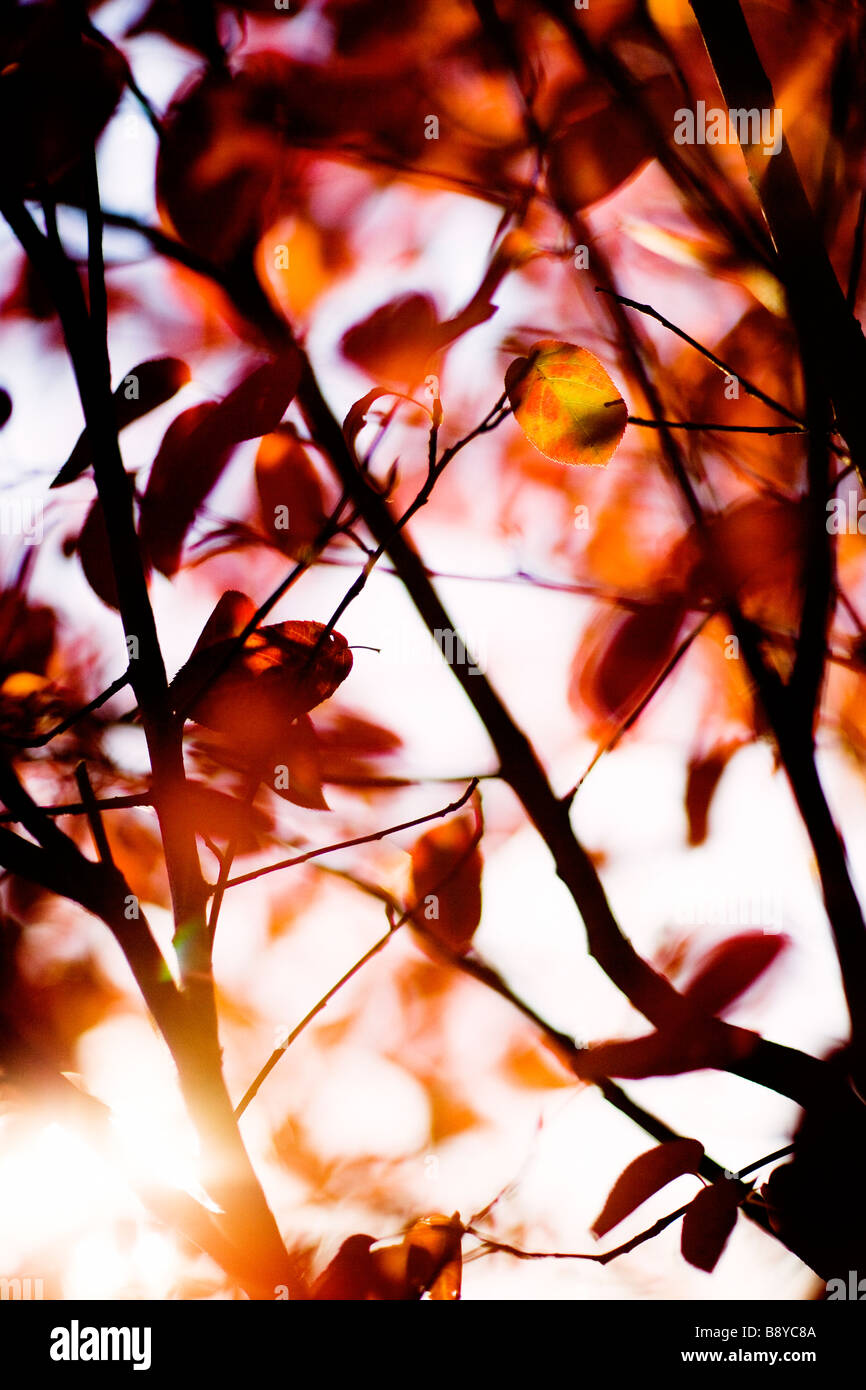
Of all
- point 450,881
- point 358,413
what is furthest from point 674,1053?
point 358,413

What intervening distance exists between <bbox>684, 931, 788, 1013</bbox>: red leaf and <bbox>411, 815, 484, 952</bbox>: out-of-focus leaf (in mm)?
280

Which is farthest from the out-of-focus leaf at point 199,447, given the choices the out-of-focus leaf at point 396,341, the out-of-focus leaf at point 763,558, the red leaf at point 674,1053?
the red leaf at point 674,1053

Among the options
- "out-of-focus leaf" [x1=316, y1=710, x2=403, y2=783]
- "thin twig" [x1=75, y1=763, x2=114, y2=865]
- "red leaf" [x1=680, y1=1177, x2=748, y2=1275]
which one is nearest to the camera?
→ "thin twig" [x1=75, y1=763, x2=114, y2=865]

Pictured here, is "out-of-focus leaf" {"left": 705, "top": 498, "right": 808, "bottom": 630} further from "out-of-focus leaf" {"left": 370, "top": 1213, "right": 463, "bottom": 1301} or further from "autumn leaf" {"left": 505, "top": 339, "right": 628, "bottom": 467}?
"out-of-focus leaf" {"left": 370, "top": 1213, "right": 463, "bottom": 1301}

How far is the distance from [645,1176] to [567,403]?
2.33 ft

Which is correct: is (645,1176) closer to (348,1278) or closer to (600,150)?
(348,1278)

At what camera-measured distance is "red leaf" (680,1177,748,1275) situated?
2.15ft

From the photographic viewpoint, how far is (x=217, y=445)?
65 cm

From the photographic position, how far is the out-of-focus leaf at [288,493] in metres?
0.81

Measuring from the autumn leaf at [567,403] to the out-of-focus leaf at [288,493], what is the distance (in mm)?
312

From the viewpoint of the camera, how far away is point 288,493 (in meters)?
0.82

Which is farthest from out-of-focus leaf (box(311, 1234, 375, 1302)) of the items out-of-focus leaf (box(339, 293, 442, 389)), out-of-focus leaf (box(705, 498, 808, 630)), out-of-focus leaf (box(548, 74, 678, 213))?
out-of-focus leaf (box(548, 74, 678, 213))

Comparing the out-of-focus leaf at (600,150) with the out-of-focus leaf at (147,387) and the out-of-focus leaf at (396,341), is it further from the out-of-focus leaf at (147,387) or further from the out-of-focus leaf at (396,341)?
the out-of-focus leaf at (147,387)
